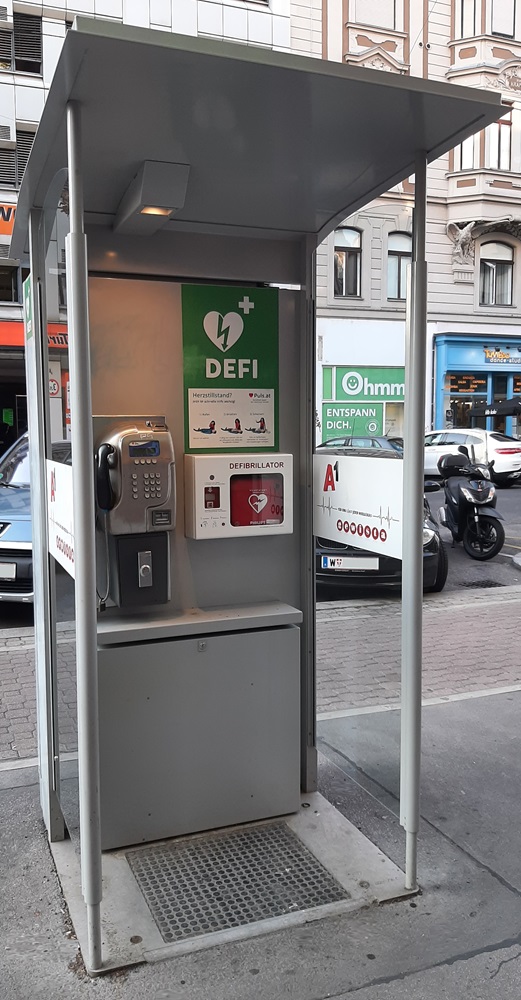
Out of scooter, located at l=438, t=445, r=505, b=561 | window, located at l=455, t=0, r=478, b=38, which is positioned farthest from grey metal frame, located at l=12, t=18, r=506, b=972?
window, located at l=455, t=0, r=478, b=38

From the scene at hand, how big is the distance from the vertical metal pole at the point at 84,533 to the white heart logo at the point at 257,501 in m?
1.17

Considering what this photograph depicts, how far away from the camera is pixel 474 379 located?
25.0 meters

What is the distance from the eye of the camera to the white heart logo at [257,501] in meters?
3.56

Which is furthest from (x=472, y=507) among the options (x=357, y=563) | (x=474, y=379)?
(x=474, y=379)

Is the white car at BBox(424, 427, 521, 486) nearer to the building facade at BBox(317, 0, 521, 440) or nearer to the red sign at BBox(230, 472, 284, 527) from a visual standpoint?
the building facade at BBox(317, 0, 521, 440)

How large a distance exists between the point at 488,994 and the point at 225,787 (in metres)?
1.31

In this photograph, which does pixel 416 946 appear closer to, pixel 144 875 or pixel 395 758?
pixel 395 758

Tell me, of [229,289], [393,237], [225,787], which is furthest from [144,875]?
[393,237]

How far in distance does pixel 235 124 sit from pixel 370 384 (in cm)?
117

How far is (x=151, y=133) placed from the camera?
2.68 m

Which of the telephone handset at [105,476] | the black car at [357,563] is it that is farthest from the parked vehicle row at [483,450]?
the telephone handset at [105,476]

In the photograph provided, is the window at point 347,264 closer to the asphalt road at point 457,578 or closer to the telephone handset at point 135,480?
the telephone handset at point 135,480

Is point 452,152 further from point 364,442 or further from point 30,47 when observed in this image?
point 364,442

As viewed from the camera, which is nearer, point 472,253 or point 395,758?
point 395,758
